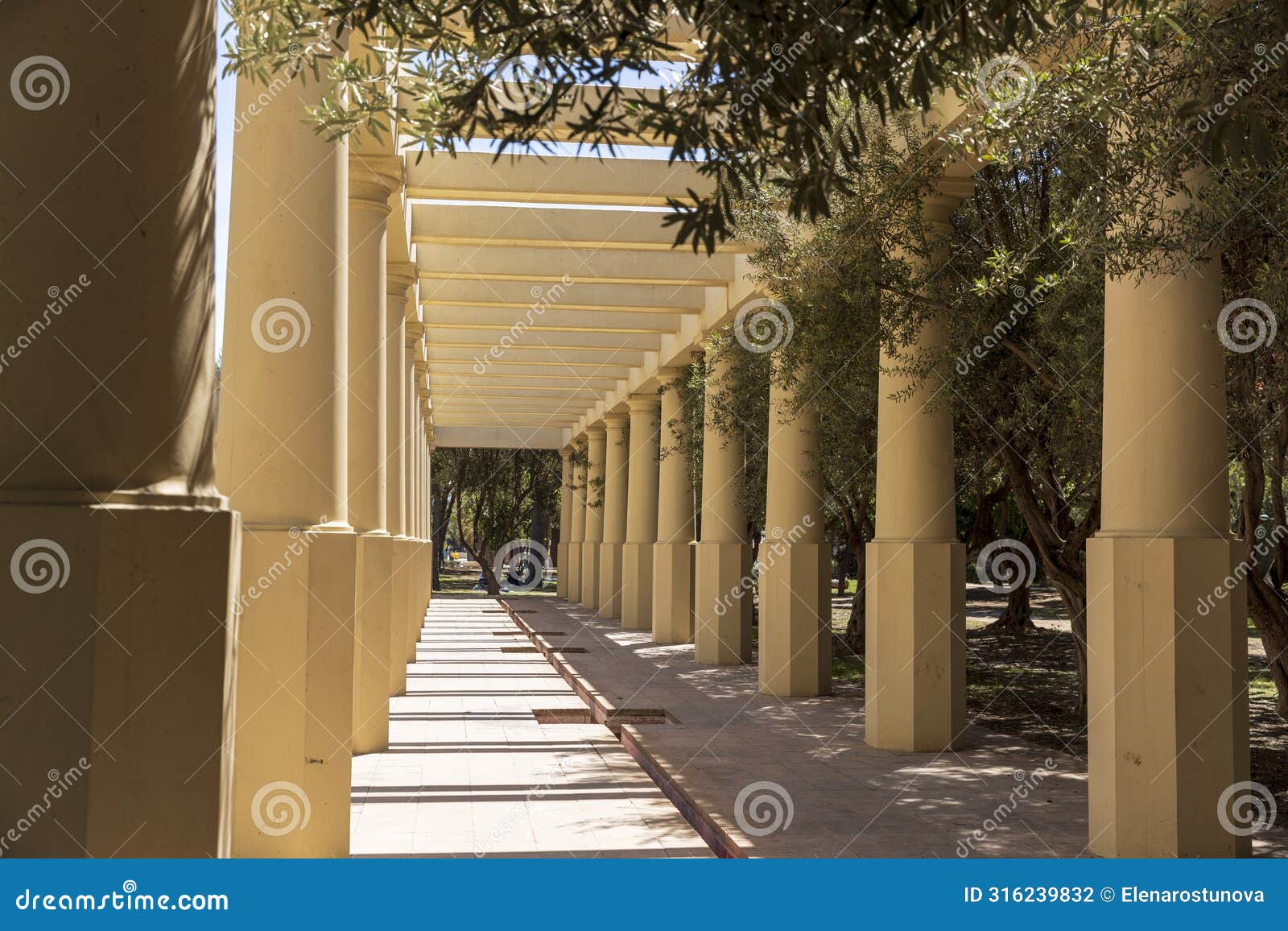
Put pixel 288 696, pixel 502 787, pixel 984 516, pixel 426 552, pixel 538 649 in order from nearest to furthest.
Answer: pixel 288 696, pixel 502 787, pixel 984 516, pixel 538 649, pixel 426 552

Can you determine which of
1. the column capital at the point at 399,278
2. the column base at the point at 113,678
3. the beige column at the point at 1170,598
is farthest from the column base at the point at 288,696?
the column capital at the point at 399,278

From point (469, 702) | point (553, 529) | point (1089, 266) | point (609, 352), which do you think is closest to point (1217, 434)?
point (1089, 266)

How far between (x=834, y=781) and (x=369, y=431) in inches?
208

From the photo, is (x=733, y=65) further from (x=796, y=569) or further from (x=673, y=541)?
(x=673, y=541)

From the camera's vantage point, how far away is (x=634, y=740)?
42.6 feet

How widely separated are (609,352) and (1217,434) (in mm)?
19674

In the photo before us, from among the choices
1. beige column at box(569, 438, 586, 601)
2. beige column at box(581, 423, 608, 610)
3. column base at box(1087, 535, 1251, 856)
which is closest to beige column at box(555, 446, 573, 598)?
beige column at box(569, 438, 586, 601)

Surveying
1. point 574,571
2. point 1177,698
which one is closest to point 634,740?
point 1177,698

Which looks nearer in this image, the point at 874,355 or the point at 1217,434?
the point at 1217,434

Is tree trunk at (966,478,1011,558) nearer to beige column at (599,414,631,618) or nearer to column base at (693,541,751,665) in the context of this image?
column base at (693,541,751,665)

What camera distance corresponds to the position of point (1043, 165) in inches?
516

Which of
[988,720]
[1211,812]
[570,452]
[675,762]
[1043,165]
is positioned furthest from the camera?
[570,452]

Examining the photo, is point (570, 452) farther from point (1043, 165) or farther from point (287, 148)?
point (287, 148)

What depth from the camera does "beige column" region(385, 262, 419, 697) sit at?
14.9 m
